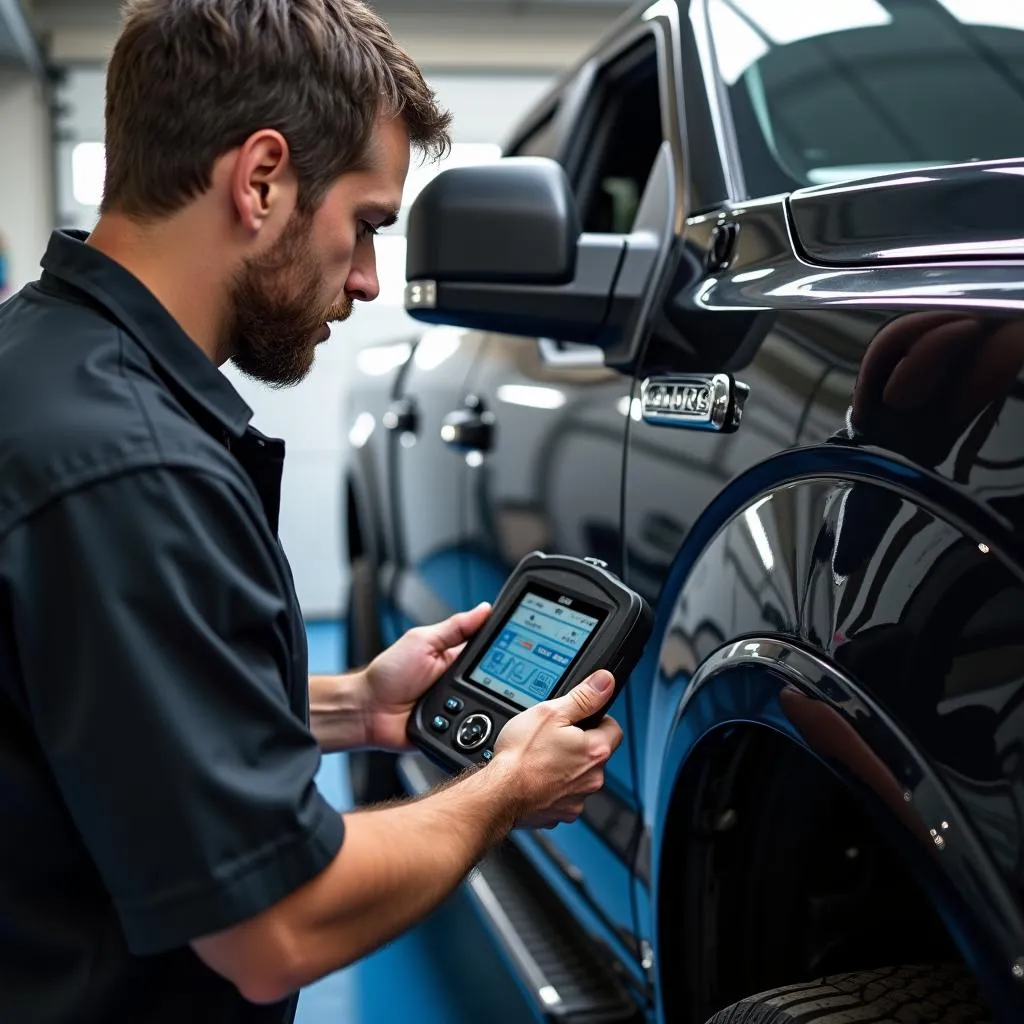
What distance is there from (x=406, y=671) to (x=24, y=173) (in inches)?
204

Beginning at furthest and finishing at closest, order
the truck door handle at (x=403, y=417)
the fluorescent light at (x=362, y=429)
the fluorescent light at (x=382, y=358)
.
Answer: the fluorescent light at (x=362, y=429) → the fluorescent light at (x=382, y=358) → the truck door handle at (x=403, y=417)

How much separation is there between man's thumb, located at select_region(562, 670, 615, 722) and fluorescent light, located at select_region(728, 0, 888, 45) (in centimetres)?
82

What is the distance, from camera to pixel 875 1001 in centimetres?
98

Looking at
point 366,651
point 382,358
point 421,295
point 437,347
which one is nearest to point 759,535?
point 421,295

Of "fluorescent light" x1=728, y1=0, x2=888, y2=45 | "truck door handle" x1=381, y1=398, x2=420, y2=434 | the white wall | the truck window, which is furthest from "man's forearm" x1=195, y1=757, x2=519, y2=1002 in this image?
the white wall

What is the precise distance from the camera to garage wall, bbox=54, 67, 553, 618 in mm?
6000

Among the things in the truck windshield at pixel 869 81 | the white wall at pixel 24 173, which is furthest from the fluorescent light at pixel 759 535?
the white wall at pixel 24 173

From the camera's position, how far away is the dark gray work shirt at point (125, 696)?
799mm

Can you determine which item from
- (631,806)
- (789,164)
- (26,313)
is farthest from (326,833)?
(789,164)

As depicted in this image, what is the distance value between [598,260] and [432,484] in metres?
0.91

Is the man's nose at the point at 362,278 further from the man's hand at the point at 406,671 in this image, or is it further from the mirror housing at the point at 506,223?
the man's hand at the point at 406,671

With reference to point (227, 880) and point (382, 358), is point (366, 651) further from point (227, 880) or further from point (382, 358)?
point (227, 880)

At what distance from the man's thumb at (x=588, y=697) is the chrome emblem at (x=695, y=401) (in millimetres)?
244

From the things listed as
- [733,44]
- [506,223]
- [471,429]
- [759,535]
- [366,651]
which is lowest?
[366,651]
